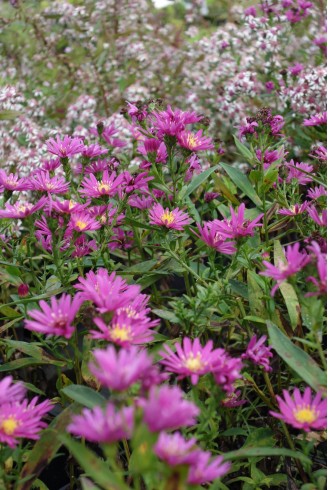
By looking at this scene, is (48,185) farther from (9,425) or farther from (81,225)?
(9,425)

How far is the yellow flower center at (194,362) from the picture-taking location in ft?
2.10

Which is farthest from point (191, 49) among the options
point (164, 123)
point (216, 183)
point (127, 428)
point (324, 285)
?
point (127, 428)

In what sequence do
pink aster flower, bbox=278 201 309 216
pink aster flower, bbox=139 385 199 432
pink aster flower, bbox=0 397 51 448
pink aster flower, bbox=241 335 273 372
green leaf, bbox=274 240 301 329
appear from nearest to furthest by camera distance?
pink aster flower, bbox=139 385 199 432 → pink aster flower, bbox=0 397 51 448 → pink aster flower, bbox=241 335 273 372 → green leaf, bbox=274 240 301 329 → pink aster flower, bbox=278 201 309 216

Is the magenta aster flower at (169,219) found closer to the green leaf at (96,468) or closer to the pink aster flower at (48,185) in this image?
the pink aster flower at (48,185)

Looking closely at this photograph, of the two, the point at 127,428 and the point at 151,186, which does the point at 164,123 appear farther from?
the point at 127,428

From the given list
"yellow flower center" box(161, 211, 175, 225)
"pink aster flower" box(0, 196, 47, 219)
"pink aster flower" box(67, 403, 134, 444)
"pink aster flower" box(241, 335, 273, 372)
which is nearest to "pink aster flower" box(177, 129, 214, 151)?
"yellow flower center" box(161, 211, 175, 225)

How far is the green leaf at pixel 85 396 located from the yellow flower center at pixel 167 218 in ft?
0.92

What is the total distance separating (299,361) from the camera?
70cm

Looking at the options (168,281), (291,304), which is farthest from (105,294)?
(168,281)

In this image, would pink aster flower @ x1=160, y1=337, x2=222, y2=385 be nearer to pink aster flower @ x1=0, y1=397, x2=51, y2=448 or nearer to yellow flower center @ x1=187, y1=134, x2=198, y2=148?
pink aster flower @ x1=0, y1=397, x2=51, y2=448

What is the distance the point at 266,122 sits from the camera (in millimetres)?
1014

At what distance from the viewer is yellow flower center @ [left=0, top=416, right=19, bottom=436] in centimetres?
61

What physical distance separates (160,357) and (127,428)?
0.35 meters

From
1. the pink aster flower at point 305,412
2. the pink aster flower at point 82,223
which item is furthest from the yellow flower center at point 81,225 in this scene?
the pink aster flower at point 305,412
